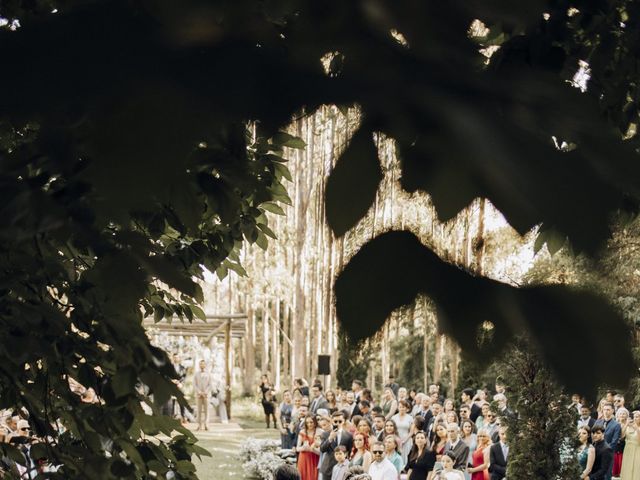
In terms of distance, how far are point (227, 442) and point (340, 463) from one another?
10273 mm

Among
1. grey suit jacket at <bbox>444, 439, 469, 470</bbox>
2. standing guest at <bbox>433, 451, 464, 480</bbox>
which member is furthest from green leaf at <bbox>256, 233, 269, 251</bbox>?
grey suit jacket at <bbox>444, 439, 469, 470</bbox>

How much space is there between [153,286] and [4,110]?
290mm

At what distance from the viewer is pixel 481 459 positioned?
11.0 meters

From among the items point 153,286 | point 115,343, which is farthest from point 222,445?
point 153,286

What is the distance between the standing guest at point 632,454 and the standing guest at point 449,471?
2.51 metres

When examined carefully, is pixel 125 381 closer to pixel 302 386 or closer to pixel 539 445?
pixel 539 445

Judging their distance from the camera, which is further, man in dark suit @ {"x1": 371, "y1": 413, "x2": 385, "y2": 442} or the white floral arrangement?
the white floral arrangement

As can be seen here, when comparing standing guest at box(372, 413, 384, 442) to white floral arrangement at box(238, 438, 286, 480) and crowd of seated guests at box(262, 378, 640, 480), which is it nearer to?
crowd of seated guests at box(262, 378, 640, 480)

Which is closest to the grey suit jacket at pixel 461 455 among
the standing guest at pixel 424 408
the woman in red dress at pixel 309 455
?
the standing guest at pixel 424 408

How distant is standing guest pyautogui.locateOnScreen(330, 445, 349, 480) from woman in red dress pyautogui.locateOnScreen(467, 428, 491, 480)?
1507mm

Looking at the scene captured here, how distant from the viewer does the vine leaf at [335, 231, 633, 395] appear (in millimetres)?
653

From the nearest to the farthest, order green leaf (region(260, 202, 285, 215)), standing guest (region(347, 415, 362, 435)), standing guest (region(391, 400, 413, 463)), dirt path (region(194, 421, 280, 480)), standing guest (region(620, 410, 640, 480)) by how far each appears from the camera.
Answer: green leaf (region(260, 202, 285, 215)) < standing guest (region(620, 410, 640, 480)) < standing guest (region(391, 400, 413, 463)) < standing guest (region(347, 415, 362, 435)) < dirt path (region(194, 421, 280, 480))

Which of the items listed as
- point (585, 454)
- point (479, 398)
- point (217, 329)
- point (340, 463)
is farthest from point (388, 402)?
point (217, 329)

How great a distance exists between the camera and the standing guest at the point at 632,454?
11.6m
